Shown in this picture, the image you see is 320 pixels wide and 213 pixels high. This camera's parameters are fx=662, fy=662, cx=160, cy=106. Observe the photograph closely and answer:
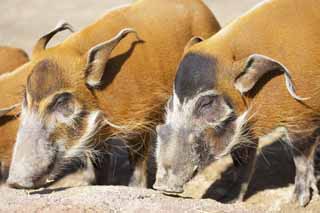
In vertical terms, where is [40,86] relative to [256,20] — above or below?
above

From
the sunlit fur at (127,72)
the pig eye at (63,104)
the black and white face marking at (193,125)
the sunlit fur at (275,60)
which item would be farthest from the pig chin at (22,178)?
the sunlit fur at (275,60)

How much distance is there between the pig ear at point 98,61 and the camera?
523 cm

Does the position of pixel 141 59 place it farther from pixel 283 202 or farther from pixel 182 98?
pixel 283 202

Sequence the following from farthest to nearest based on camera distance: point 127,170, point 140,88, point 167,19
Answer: point 127,170
point 167,19
point 140,88

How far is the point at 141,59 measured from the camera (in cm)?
554

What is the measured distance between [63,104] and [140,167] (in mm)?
1041

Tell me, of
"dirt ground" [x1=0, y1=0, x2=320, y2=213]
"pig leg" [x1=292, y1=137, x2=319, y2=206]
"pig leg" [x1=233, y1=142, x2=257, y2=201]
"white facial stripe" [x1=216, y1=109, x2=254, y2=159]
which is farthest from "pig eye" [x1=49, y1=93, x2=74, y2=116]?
"pig leg" [x1=292, y1=137, x2=319, y2=206]

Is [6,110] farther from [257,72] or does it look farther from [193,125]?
[257,72]

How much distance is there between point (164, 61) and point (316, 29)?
4.28 ft

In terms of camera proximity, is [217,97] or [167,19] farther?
[167,19]

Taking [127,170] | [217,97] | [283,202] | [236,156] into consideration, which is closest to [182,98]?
[217,97]

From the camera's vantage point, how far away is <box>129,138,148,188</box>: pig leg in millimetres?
5797

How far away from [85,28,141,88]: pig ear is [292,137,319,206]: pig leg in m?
1.67

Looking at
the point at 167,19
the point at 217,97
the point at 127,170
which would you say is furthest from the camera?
the point at 127,170
